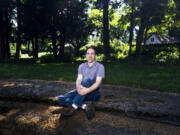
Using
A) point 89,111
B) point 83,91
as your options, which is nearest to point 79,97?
point 83,91

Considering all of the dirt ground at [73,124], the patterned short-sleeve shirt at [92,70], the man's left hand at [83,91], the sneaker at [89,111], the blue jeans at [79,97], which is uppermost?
the patterned short-sleeve shirt at [92,70]

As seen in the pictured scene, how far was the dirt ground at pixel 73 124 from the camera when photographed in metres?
2.93

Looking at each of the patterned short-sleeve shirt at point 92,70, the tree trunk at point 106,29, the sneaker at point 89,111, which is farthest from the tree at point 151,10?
the sneaker at point 89,111

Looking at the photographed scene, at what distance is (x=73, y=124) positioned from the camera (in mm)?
3182

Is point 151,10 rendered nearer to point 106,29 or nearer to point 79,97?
point 106,29

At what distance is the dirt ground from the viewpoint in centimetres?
293

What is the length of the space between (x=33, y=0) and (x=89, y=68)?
1854 cm

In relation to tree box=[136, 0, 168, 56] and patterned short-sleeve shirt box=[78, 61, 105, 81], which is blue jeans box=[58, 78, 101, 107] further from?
tree box=[136, 0, 168, 56]

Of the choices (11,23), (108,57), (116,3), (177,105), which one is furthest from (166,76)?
(11,23)

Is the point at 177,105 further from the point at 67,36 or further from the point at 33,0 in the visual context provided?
the point at 33,0

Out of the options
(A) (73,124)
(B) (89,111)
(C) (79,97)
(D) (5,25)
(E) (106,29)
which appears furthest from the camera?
(D) (5,25)

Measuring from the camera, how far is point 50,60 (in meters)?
16.9

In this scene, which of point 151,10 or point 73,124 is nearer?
point 73,124

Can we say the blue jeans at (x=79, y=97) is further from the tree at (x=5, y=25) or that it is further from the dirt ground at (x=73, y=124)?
the tree at (x=5, y=25)
